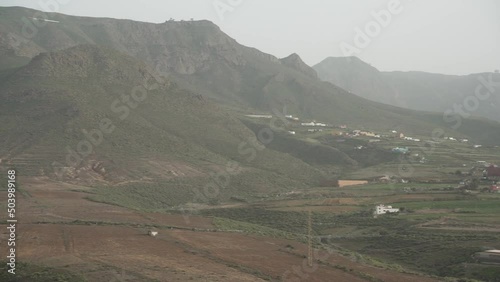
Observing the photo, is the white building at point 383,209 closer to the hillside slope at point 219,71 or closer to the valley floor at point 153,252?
the valley floor at point 153,252

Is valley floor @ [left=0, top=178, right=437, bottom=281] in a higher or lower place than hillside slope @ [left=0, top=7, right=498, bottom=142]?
lower

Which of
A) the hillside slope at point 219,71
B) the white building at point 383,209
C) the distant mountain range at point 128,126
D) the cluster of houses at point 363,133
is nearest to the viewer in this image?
the white building at point 383,209

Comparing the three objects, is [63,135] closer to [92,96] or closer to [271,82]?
[92,96]

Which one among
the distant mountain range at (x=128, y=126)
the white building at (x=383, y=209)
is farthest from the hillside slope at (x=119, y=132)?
the white building at (x=383, y=209)

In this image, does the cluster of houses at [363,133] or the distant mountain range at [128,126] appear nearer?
the distant mountain range at [128,126]

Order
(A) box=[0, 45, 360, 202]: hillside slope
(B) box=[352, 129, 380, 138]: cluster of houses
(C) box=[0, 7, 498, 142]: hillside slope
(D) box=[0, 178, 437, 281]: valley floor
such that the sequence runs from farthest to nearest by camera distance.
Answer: (C) box=[0, 7, 498, 142]: hillside slope → (B) box=[352, 129, 380, 138]: cluster of houses → (A) box=[0, 45, 360, 202]: hillside slope → (D) box=[0, 178, 437, 281]: valley floor

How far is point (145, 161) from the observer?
76688mm

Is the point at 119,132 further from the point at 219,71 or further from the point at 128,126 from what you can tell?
the point at 219,71

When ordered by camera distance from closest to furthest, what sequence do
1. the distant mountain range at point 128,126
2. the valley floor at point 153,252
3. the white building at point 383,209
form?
the valley floor at point 153,252
the white building at point 383,209
the distant mountain range at point 128,126

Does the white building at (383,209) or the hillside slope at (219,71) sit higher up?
the hillside slope at (219,71)

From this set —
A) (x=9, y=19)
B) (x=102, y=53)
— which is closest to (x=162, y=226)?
(x=102, y=53)

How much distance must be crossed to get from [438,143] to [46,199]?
103778 millimetres

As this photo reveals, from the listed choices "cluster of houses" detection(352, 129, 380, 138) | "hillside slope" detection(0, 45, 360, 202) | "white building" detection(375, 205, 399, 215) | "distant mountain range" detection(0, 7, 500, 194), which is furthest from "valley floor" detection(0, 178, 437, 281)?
"cluster of houses" detection(352, 129, 380, 138)

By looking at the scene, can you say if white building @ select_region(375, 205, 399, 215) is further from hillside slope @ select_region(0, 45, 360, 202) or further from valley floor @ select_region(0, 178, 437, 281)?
hillside slope @ select_region(0, 45, 360, 202)
